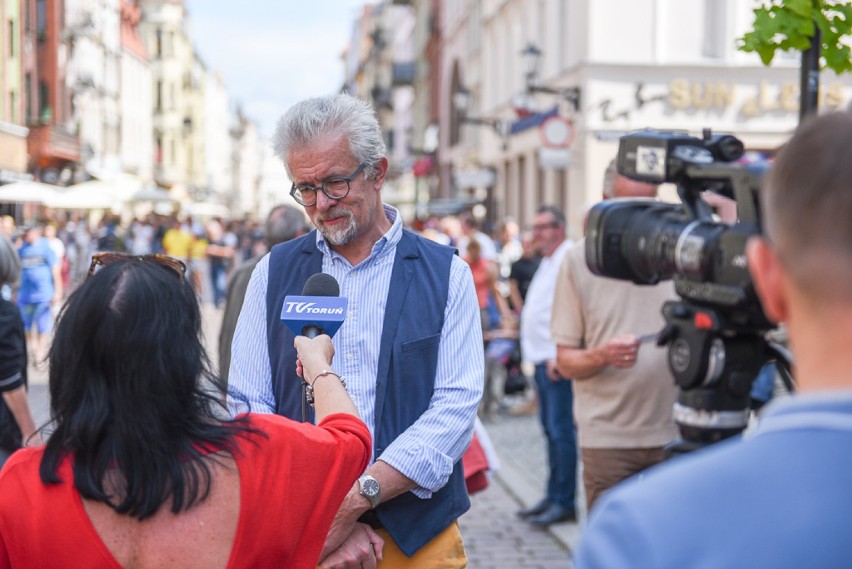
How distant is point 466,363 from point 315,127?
0.74 metres

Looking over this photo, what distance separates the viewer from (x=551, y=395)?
782 cm

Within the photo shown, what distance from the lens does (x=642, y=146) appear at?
2.24 meters

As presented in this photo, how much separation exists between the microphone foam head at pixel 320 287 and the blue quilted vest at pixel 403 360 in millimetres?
271

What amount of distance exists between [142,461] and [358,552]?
84 centimetres

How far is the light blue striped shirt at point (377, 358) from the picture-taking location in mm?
3160

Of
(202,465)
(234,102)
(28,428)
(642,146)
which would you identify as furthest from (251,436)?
(234,102)

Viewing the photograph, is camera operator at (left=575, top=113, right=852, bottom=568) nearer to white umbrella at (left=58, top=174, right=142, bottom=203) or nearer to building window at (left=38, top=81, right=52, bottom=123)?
white umbrella at (left=58, top=174, right=142, bottom=203)

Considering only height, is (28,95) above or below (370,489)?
above

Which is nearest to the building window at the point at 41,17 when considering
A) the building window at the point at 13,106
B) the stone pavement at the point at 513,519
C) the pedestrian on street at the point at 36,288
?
the building window at the point at 13,106

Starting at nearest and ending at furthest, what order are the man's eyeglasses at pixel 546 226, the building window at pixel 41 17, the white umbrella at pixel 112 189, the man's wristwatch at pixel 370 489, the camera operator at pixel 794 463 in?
the camera operator at pixel 794 463
the man's wristwatch at pixel 370 489
the man's eyeglasses at pixel 546 226
the white umbrella at pixel 112 189
the building window at pixel 41 17

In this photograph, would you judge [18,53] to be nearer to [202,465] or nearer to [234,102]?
[202,465]

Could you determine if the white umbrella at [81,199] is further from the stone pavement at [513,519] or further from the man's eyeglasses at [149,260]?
the man's eyeglasses at [149,260]

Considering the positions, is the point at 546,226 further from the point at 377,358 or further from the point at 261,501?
the point at 261,501

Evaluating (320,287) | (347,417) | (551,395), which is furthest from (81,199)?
(347,417)
